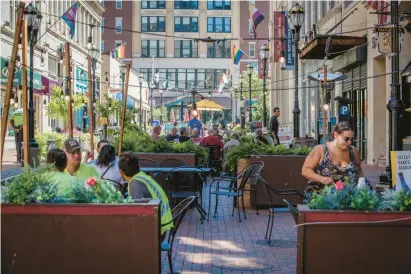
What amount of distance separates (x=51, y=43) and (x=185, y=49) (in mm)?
48603

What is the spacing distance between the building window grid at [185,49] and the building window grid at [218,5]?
5.46 m

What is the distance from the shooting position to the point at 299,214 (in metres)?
5.39

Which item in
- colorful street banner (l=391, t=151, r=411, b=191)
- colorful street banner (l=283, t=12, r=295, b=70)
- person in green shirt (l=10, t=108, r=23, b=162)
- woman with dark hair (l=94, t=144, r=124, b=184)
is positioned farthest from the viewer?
colorful street banner (l=283, t=12, r=295, b=70)

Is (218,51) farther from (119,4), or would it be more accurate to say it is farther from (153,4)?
(119,4)

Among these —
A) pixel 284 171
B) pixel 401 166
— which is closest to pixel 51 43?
pixel 284 171

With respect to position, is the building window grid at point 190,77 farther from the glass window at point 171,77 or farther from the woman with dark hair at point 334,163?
the woman with dark hair at point 334,163

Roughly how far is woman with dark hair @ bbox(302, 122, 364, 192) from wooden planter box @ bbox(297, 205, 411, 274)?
7.08 feet

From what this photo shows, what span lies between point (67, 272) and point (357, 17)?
2099cm

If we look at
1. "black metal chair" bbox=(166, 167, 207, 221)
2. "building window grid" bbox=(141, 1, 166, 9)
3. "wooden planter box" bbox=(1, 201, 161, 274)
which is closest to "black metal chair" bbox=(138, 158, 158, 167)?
"black metal chair" bbox=(166, 167, 207, 221)

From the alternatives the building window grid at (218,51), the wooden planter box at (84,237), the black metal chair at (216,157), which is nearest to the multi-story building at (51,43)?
the black metal chair at (216,157)

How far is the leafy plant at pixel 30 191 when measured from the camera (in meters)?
5.55

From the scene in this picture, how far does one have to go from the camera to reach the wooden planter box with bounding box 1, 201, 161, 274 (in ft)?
17.8

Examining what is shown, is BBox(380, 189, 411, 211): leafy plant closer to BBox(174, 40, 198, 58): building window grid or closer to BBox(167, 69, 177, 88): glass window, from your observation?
BBox(167, 69, 177, 88): glass window

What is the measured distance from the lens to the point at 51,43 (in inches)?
1869
